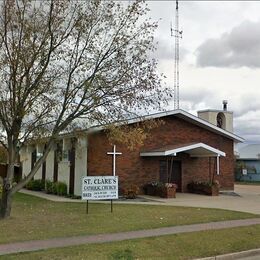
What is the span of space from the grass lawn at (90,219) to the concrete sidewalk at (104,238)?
435 mm

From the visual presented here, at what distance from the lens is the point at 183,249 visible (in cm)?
967

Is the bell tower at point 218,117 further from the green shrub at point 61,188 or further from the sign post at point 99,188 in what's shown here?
the sign post at point 99,188

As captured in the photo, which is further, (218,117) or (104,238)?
(218,117)

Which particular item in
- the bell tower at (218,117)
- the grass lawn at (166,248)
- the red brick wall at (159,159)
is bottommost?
the grass lawn at (166,248)

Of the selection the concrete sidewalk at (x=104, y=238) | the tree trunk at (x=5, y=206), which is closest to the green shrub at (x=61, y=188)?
the tree trunk at (x=5, y=206)

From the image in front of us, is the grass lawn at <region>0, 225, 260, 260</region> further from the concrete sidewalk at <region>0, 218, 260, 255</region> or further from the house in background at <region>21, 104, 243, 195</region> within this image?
the house in background at <region>21, 104, 243, 195</region>

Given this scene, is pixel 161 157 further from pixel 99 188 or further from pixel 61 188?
pixel 99 188

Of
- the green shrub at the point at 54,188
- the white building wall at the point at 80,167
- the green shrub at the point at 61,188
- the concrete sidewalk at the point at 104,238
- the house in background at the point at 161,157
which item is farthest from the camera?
the green shrub at the point at 54,188

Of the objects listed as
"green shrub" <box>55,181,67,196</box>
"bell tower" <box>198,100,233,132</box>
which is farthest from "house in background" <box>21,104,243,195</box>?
"bell tower" <box>198,100,233,132</box>

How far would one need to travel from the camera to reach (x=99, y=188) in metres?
15.3

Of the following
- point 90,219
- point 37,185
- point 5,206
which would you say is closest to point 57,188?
point 37,185

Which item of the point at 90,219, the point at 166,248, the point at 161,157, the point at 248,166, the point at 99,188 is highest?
the point at 248,166

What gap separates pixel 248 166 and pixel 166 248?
1771 inches

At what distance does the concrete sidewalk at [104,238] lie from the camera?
371 inches
